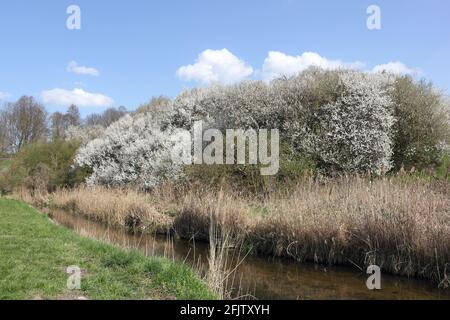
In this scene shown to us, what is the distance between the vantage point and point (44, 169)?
1060 inches

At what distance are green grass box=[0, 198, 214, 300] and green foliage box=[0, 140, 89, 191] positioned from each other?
1718 cm

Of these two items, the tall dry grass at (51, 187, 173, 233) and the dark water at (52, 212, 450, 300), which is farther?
the tall dry grass at (51, 187, 173, 233)

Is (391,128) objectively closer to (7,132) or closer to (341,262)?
(341,262)

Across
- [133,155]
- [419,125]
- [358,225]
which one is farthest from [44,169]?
[358,225]

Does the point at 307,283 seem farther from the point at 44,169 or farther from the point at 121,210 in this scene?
the point at 44,169

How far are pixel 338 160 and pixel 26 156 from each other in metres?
22.1

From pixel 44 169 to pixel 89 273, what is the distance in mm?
22260

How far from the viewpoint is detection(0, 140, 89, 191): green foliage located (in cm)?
2644

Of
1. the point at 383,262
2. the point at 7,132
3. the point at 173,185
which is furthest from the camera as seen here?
the point at 7,132

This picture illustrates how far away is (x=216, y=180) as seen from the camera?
15844 mm

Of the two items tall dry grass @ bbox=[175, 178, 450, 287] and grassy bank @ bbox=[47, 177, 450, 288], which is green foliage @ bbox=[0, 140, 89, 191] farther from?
tall dry grass @ bbox=[175, 178, 450, 287]

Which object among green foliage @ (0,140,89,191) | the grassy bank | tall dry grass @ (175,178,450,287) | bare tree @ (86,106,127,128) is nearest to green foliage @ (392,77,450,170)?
tall dry grass @ (175,178,450,287)

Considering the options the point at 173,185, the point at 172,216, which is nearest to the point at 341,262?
the point at 172,216

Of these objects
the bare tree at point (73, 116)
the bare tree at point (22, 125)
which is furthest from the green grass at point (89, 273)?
the bare tree at point (73, 116)
